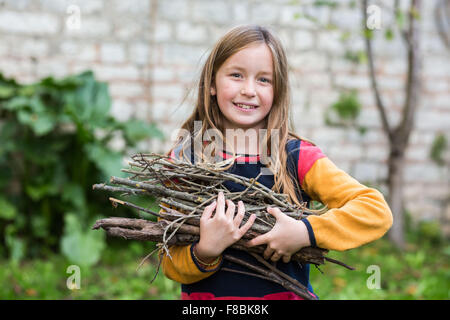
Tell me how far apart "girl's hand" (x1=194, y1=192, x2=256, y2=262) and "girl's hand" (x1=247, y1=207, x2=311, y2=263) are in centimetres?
7

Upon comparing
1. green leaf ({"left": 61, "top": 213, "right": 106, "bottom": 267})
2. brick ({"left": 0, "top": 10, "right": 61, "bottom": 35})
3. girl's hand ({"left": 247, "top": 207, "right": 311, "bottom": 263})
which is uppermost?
brick ({"left": 0, "top": 10, "right": 61, "bottom": 35})

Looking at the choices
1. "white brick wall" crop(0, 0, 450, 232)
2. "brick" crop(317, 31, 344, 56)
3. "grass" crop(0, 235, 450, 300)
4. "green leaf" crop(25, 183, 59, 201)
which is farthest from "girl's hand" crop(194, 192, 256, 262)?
"brick" crop(317, 31, 344, 56)

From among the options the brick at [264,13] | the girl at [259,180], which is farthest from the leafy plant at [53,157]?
the girl at [259,180]

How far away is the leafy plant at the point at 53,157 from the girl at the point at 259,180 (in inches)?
100

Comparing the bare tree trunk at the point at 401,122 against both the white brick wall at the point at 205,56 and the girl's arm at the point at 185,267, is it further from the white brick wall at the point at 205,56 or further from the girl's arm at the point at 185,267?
the girl's arm at the point at 185,267

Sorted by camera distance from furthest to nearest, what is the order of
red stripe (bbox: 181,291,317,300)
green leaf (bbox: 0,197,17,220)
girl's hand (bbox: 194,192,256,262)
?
green leaf (bbox: 0,197,17,220) < red stripe (bbox: 181,291,317,300) < girl's hand (bbox: 194,192,256,262)

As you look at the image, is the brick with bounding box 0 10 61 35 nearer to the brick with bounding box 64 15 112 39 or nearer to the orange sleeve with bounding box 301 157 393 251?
the brick with bounding box 64 15 112 39

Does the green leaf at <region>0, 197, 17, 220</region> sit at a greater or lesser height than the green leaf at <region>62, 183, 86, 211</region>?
lesser

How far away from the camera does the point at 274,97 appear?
5.50 feet

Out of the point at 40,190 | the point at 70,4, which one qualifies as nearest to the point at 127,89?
the point at 70,4

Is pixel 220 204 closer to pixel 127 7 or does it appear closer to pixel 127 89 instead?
pixel 127 89

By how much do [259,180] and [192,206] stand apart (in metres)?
0.27

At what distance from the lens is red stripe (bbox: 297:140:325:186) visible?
1550 mm

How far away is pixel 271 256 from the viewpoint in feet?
4.79
